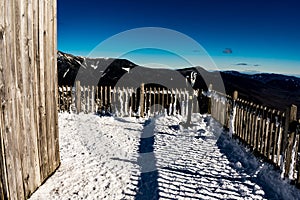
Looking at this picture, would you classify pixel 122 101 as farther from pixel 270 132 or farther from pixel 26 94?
pixel 26 94

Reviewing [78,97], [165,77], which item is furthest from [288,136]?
[165,77]

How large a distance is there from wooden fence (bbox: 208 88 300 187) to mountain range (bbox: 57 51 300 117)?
5.74m

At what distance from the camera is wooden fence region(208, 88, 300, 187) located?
4402 millimetres

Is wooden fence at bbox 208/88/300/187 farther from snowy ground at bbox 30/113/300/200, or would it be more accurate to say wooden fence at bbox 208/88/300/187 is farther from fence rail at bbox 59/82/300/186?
snowy ground at bbox 30/113/300/200

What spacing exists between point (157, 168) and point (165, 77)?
9659mm

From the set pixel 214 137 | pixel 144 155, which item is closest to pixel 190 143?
pixel 214 137

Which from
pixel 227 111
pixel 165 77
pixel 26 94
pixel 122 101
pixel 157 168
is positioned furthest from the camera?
pixel 165 77

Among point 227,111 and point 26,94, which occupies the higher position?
point 26,94

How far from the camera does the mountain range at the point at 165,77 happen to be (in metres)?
13.8

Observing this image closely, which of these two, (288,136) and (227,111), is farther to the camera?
(227,111)

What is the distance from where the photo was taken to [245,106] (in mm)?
6570

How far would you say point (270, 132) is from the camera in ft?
16.9

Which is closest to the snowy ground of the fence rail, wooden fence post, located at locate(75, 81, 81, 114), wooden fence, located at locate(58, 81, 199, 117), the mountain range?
the fence rail

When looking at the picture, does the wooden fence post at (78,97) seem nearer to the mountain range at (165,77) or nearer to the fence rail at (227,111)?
the fence rail at (227,111)
